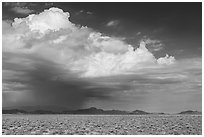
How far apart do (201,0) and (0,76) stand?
980 cm

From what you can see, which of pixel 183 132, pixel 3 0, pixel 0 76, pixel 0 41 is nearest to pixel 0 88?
pixel 0 76

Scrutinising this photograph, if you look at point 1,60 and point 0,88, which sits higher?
point 1,60

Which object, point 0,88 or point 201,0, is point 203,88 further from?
point 0,88

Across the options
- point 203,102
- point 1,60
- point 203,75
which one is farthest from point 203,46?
point 1,60

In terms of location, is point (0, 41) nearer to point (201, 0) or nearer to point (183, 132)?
point (201, 0)

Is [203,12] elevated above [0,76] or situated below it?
above

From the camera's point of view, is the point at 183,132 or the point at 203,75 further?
the point at 183,132

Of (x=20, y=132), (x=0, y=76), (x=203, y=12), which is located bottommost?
→ (x=20, y=132)

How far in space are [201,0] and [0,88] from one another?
32.6ft

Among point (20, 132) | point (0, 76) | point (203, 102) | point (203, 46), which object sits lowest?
point (20, 132)

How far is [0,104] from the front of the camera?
55.8 ft

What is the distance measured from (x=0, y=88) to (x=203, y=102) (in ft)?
30.5

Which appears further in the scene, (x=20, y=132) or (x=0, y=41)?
(x=20, y=132)

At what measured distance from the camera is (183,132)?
21016 millimetres
